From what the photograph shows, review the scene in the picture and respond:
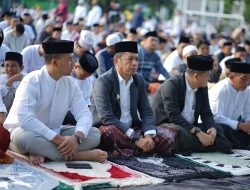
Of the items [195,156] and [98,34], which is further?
[98,34]

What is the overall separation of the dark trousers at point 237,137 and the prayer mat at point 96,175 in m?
1.87

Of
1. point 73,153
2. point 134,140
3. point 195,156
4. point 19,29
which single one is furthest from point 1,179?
point 19,29

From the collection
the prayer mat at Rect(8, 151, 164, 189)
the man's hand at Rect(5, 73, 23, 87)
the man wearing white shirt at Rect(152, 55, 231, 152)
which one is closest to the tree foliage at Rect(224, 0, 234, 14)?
the man wearing white shirt at Rect(152, 55, 231, 152)

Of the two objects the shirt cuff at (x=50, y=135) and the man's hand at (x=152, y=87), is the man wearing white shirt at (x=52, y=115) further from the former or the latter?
the man's hand at (x=152, y=87)

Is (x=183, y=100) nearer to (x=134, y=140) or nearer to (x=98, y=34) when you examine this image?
(x=134, y=140)

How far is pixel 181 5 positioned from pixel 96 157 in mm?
24822

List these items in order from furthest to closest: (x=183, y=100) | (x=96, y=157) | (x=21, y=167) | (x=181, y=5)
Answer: (x=181, y=5) < (x=183, y=100) < (x=96, y=157) < (x=21, y=167)

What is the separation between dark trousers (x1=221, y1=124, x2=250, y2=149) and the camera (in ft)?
22.4

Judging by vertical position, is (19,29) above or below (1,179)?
above

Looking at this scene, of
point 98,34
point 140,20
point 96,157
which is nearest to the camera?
point 96,157

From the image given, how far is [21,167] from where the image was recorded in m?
4.93

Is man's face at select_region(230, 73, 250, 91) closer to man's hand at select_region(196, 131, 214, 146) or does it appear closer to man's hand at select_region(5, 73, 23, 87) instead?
man's hand at select_region(196, 131, 214, 146)

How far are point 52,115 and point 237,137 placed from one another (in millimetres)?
2481

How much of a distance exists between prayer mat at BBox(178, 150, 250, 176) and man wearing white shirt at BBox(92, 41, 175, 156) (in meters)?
0.36
